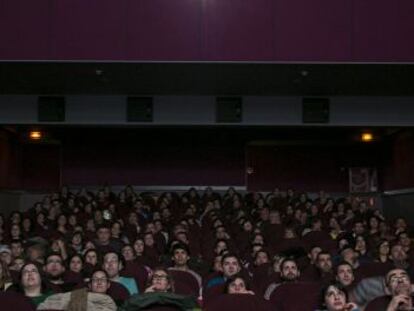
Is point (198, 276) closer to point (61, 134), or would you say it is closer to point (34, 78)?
point (34, 78)

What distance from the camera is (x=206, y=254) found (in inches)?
393

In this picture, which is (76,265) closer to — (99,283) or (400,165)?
(99,283)

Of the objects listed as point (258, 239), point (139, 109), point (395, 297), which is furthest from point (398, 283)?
point (139, 109)

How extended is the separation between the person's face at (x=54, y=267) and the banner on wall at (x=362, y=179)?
12048 mm

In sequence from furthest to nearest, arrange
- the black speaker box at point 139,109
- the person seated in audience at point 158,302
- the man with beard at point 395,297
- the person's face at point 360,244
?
the black speaker box at point 139,109
the person's face at point 360,244
the person seated in audience at point 158,302
the man with beard at point 395,297

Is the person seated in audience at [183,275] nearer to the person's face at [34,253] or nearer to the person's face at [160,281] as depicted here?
the person's face at [160,281]

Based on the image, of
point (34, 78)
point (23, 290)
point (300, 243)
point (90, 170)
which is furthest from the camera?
point (90, 170)

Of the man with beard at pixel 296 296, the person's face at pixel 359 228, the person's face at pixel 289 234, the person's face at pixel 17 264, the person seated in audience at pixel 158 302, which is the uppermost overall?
the person's face at pixel 359 228

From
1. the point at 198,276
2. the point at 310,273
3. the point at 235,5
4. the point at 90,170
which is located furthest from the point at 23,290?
the point at 90,170

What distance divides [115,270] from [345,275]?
2369mm

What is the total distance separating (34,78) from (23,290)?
6403 mm

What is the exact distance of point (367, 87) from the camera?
12641 millimetres

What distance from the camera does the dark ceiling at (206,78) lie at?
11.1 meters

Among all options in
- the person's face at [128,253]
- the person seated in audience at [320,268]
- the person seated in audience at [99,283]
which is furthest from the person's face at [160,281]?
the person's face at [128,253]
